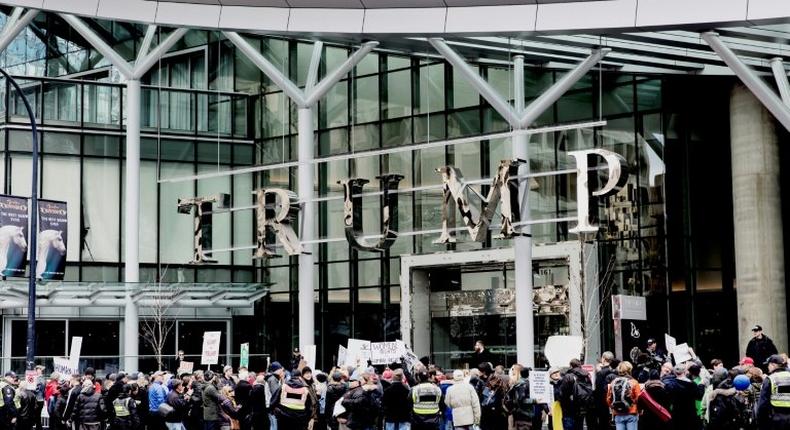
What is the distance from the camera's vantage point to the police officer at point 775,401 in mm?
21953

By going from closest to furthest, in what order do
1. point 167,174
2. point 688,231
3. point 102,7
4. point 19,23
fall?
point 102,7, point 19,23, point 688,231, point 167,174

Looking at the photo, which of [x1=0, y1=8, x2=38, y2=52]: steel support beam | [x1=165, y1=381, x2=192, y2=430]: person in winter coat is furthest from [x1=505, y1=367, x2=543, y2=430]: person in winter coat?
[x1=0, y1=8, x2=38, y2=52]: steel support beam

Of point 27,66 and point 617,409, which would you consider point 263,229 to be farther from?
point 27,66

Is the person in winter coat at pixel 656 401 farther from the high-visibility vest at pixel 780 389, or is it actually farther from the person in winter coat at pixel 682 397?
the high-visibility vest at pixel 780 389

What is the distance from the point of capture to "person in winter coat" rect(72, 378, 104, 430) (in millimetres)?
27547

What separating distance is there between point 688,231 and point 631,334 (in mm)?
3905

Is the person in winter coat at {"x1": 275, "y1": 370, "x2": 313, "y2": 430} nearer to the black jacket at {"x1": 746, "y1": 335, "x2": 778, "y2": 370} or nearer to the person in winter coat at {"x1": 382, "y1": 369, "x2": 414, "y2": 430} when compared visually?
the person in winter coat at {"x1": 382, "y1": 369, "x2": 414, "y2": 430}

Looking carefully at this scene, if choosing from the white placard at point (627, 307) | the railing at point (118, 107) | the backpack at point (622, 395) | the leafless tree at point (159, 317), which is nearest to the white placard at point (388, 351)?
the white placard at point (627, 307)

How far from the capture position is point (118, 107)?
4756 centimetres

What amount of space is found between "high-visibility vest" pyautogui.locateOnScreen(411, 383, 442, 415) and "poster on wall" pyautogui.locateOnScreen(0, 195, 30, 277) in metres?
15.6

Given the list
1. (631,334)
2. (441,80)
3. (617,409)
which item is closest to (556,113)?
(441,80)

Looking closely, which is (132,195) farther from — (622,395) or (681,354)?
(622,395)

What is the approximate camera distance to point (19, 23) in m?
38.2

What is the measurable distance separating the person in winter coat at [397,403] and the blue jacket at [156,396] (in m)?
5.42
